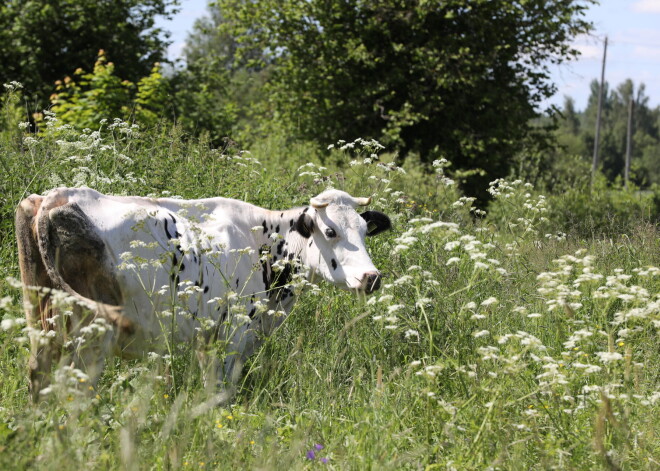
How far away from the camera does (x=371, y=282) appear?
5.37 meters

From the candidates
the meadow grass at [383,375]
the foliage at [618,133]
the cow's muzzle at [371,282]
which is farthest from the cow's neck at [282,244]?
the foliage at [618,133]

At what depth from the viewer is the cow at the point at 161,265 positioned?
4363mm

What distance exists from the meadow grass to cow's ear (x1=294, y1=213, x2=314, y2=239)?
493 millimetres

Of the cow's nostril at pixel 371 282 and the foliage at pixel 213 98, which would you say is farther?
the foliage at pixel 213 98

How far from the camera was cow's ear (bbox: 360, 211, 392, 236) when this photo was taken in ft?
20.1

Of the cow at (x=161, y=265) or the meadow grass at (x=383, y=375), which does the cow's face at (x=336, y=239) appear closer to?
the cow at (x=161, y=265)

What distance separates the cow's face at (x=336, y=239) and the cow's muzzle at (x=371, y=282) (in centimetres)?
3

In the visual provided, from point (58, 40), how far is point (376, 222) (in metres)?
20.0

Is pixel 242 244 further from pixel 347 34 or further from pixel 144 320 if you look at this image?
pixel 347 34

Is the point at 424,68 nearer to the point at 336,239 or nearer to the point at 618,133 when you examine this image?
the point at 336,239

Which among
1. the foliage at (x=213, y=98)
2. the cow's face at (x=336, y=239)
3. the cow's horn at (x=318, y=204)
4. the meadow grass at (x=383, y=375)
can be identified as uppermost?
the foliage at (x=213, y=98)

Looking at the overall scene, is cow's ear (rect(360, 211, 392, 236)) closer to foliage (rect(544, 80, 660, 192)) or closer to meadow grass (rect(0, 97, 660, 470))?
meadow grass (rect(0, 97, 660, 470))

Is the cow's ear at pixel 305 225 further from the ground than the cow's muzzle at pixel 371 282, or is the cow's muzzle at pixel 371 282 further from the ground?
the cow's ear at pixel 305 225

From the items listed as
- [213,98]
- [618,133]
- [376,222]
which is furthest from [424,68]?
[618,133]
